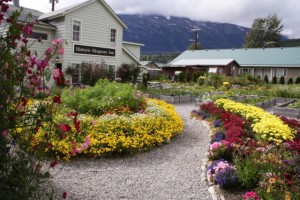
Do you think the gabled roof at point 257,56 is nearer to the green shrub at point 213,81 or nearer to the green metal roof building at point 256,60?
the green metal roof building at point 256,60

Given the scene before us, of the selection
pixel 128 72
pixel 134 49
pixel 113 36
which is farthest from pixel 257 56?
pixel 113 36

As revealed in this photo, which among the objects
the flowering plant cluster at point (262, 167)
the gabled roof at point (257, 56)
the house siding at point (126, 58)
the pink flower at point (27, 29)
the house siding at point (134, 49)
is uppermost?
the gabled roof at point (257, 56)

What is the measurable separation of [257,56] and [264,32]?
34.2 metres

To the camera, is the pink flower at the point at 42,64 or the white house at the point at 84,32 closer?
the pink flower at the point at 42,64

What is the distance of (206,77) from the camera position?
23.7 meters

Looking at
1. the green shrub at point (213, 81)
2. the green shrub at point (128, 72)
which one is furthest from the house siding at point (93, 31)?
the green shrub at point (213, 81)

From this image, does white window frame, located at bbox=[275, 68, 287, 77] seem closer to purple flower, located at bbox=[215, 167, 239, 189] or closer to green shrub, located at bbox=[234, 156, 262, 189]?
green shrub, located at bbox=[234, 156, 262, 189]

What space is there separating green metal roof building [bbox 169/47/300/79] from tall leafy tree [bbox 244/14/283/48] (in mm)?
30412

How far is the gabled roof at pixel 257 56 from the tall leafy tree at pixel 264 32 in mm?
29998

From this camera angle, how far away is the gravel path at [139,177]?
4449 mm

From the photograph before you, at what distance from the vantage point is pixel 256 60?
3975 centimetres

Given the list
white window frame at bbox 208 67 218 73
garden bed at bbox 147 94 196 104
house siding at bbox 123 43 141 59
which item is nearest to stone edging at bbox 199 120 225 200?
garden bed at bbox 147 94 196 104

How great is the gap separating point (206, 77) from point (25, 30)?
71.8 ft

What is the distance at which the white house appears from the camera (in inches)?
691
